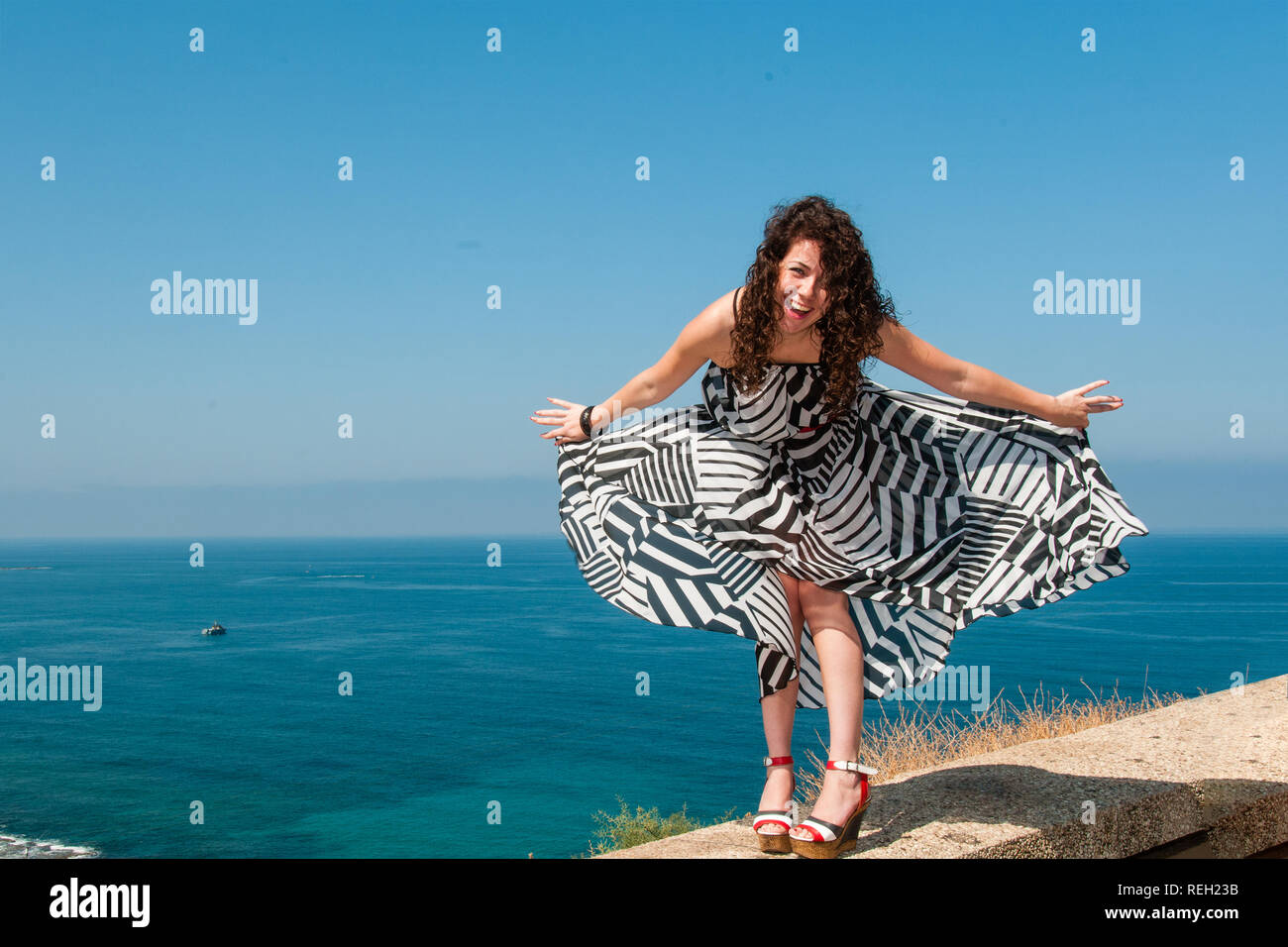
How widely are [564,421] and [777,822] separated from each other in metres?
1.54

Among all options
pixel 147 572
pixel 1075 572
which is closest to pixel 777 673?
pixel 1075 572

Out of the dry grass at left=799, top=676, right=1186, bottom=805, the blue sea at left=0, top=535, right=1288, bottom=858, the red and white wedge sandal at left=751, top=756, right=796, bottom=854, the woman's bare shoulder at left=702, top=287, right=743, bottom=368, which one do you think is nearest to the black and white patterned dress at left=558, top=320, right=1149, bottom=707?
the woman's bare shoulder at left=702, top=287, right=743, bottom=368

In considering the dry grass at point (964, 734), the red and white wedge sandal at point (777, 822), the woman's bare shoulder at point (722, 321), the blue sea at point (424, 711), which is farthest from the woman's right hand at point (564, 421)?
the blue sea at point (424, 711)

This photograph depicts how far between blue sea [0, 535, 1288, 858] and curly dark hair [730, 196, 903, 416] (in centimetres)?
3017

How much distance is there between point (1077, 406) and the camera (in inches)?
123

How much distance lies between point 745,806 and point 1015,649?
45.5 meters

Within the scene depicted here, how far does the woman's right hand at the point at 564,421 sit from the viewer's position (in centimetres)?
323

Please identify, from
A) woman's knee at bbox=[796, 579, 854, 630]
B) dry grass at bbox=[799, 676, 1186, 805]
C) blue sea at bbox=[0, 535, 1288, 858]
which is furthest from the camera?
blue sea at bbox=[0, 535, 1288, 858]

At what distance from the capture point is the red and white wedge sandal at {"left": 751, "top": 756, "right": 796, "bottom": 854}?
2781mm

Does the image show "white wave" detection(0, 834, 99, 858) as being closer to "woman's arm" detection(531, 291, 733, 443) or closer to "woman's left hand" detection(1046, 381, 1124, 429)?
"woman's arm" detection(531, 291, 733, 443)

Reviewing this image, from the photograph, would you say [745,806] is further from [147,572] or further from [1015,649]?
[147,572]

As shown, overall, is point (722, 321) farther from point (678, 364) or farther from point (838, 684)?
point (838, 684)

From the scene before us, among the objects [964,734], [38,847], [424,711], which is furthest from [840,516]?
[424,711]
